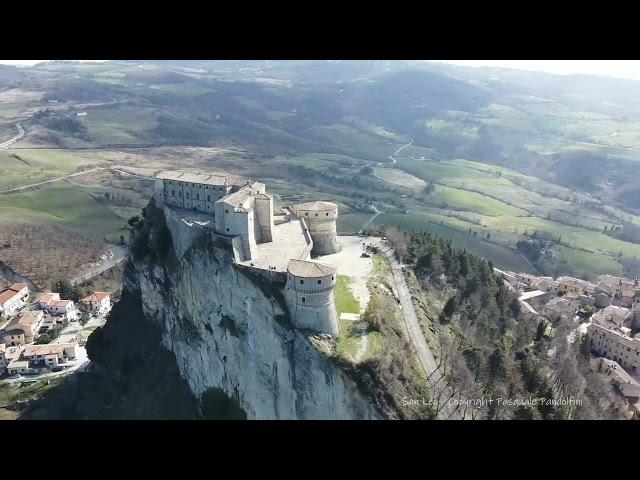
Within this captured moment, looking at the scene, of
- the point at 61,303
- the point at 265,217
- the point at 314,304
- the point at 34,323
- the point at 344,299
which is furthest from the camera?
the point at 61,303

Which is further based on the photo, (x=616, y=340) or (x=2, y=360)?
(x=2, y=360)

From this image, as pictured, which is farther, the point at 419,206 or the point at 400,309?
the point at 419,206

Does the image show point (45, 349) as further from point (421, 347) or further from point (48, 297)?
point (421, 347)

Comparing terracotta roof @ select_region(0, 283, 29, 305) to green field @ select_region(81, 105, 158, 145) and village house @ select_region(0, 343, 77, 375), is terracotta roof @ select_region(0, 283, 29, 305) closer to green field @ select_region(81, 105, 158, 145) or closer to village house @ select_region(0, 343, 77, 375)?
village house @ select_region(0, 343, 77, 375)

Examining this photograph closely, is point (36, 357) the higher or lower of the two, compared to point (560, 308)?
lower

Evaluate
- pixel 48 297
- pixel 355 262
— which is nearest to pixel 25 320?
pixel 48 297

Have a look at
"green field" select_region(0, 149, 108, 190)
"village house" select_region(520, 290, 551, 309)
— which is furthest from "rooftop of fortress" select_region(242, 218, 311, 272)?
"green field" select_region(0, 149, 108, 190)

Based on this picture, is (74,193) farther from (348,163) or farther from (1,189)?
(348,163)

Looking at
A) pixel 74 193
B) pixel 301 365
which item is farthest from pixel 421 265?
pixel 74 193
